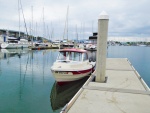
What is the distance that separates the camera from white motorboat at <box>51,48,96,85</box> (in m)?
12.7

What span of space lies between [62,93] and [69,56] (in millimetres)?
3540

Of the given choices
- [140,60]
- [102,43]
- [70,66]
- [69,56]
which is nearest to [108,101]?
[102,43]

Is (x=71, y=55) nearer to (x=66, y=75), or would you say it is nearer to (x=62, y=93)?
(x=66, y=75)

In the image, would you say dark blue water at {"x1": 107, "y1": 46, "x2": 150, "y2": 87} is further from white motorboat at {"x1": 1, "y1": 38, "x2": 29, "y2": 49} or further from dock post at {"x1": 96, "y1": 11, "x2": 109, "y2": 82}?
white motorboat at {"x1": 1, "y1": 38, "x2": 29, "y2": 49}

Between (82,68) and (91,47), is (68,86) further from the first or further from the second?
(91,47)

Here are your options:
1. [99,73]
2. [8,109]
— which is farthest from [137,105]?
[8,109]

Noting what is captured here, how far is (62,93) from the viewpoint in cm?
1227

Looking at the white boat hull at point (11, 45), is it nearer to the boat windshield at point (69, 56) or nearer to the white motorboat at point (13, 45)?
the white motorboat at point (13, 45)

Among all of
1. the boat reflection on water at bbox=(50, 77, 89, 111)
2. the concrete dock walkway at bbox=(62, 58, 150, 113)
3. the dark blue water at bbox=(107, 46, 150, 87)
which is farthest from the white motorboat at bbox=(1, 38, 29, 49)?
the concrete dock walkway at bbox=(62, 58, 150, 113)

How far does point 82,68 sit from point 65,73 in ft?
6.19

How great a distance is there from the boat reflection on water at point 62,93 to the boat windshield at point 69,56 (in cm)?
197

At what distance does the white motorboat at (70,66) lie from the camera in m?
12.7

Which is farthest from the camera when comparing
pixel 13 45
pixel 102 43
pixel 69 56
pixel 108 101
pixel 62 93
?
pixel 13 45

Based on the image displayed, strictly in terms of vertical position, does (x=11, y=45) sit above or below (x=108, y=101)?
above
